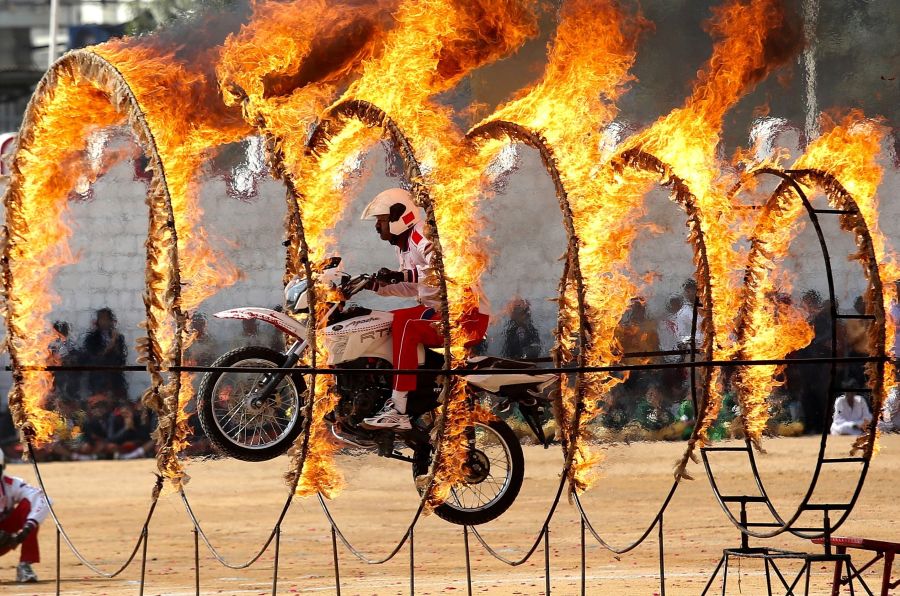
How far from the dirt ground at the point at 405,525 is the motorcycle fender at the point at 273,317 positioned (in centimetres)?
452

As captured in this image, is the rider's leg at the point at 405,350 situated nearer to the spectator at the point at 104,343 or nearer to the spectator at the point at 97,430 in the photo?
the spectator at the point at 104,343

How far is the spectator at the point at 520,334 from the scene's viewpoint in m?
20.8

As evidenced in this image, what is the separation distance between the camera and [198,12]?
789 inches

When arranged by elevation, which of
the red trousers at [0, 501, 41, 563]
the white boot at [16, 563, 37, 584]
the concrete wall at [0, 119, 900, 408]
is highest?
the concrete wall at [0, 119, 900, 408]

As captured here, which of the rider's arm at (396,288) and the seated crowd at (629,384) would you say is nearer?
the rider's arm at (396,288)

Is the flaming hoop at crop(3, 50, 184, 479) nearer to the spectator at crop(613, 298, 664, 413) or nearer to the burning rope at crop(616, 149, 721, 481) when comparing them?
the burning rope at crop(616, 149, 721, 481)

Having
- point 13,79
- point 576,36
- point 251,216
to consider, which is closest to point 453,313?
point 576,36

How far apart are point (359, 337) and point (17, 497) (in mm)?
6106

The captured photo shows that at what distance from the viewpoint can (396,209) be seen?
34.9 feet

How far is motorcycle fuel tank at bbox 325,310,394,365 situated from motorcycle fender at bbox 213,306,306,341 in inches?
13.6

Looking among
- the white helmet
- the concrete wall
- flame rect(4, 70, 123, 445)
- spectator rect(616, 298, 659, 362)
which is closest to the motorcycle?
the white helmet

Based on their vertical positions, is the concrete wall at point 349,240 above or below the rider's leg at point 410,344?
above

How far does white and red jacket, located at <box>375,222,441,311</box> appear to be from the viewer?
34.5ft

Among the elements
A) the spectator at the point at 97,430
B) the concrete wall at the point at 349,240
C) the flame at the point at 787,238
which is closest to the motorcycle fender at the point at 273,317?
the flame at the point at 787,238
